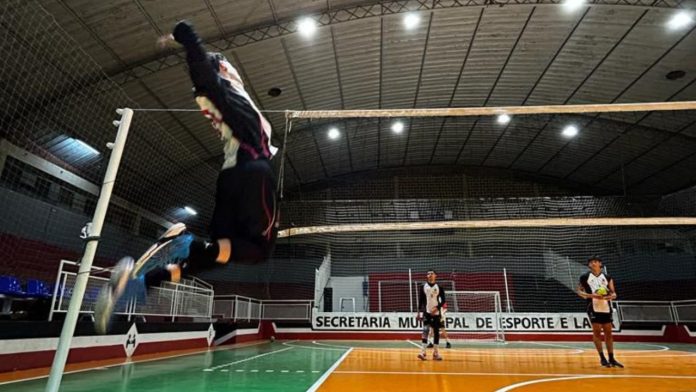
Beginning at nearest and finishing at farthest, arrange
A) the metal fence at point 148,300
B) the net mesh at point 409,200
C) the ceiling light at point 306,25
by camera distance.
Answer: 1. the metal fence at point 148,300
2. the ceiling light at point 306,25
3. the net mesh at point 409,200

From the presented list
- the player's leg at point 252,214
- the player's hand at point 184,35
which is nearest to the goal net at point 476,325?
the player's leg at point 252,214

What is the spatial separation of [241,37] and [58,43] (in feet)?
18.1

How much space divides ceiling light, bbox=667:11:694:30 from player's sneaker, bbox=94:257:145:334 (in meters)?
17.8

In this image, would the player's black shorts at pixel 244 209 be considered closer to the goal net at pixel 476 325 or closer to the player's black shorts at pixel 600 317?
the player's black shorts at pixel 600 317

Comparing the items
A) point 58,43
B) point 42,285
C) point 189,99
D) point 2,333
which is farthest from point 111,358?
point 189,99

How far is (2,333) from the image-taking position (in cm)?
542

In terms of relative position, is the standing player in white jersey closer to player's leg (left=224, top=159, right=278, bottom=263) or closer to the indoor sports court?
the indoor sports court

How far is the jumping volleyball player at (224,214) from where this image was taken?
249 centimetres

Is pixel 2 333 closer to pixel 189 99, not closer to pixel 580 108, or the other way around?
pixel 580 108

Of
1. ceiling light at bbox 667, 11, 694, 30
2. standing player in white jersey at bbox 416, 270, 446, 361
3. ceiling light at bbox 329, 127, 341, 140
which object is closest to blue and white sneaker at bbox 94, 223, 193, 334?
Answer: standing player in white jersey at bbox 416, 270, 446, 361

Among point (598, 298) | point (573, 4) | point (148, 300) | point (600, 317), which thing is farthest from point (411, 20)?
point (148, 300)

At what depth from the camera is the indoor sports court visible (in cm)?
474

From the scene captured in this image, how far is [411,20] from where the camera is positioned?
14500mm

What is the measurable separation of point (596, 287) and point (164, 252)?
24.0 ft
